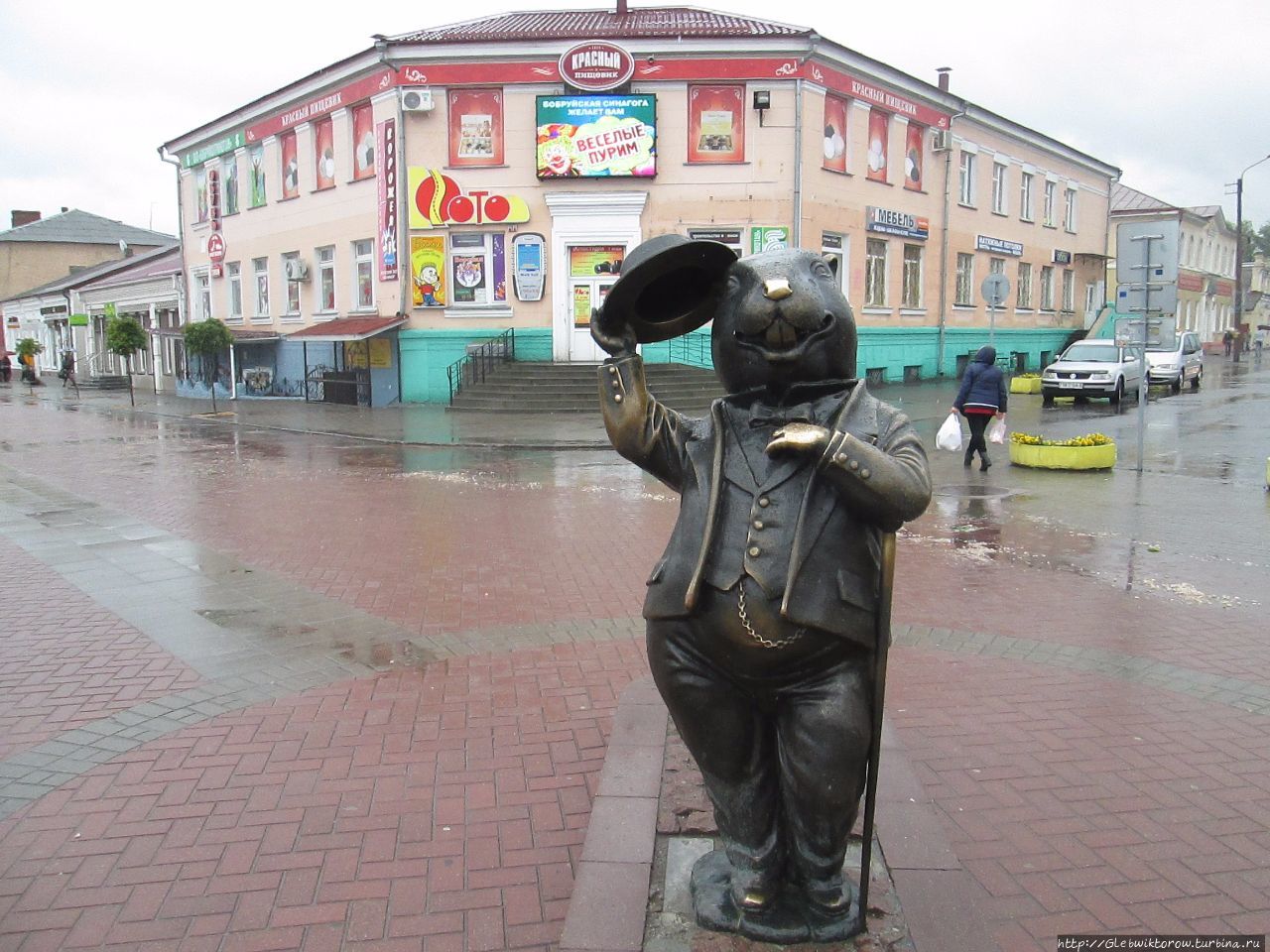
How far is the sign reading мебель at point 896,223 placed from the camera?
973 inches

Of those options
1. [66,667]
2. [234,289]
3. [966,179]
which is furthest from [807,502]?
[234,289]

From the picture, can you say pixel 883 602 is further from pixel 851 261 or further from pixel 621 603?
pixel 851 261

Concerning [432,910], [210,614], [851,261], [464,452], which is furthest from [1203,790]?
[851,261]

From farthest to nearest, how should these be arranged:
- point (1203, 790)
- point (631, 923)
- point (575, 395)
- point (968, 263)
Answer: point (968, 263)
point (575, 395)
point (1203, 790)
point (631, 923)

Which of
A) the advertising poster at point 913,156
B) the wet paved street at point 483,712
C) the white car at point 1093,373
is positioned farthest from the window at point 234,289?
the white car at point 1093,373

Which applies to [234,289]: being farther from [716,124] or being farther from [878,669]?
[878,669]

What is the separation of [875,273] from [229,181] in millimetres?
20060

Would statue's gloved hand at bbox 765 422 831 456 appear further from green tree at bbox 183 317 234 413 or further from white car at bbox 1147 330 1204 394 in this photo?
white car at bbox 1147 330 1204 394

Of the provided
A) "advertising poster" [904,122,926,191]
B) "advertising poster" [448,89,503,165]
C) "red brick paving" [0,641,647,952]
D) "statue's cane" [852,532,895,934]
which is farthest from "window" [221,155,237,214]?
"statue's cane" [852,532,895,934]

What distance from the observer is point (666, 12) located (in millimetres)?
25266

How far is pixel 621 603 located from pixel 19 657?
360 cm

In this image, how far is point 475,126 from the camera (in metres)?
22.5

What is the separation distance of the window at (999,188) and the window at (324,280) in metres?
20.3

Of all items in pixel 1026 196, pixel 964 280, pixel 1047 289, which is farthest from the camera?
pixel 1047 289
